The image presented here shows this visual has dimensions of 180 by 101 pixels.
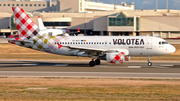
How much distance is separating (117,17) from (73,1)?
5407 cm

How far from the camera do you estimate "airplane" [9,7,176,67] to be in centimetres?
3638

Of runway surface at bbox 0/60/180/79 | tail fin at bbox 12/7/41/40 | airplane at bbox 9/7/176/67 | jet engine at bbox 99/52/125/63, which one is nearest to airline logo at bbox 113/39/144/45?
airplane at bbox 9/7/176/67

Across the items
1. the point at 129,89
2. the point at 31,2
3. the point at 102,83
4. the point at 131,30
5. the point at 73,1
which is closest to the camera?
the point at 129,89

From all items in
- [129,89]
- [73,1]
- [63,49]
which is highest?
[73,1]

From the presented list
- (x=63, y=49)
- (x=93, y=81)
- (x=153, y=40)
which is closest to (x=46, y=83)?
(x=93, y=81)

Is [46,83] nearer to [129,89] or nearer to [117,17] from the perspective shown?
[129,89]

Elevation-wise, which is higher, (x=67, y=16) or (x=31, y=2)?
(x=31, y=2)

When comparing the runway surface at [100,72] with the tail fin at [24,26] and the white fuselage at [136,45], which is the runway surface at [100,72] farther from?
the tail fin at [24,26]

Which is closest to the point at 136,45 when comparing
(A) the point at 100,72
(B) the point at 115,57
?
(B) the point at 115,57

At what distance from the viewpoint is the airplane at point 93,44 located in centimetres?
3638

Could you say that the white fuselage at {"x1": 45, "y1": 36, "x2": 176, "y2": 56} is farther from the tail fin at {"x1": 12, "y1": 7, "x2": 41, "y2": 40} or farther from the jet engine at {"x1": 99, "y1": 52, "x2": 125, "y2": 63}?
the tail fin at {"x1": 12, "y1": 7, "x2": 41, "y2": 40}

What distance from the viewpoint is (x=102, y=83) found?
23578 millimetres

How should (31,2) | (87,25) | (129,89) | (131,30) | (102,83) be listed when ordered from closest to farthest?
(129,89), (102,83), (131,30), (87,25), (31,2)

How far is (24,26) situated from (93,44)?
1002 cm
